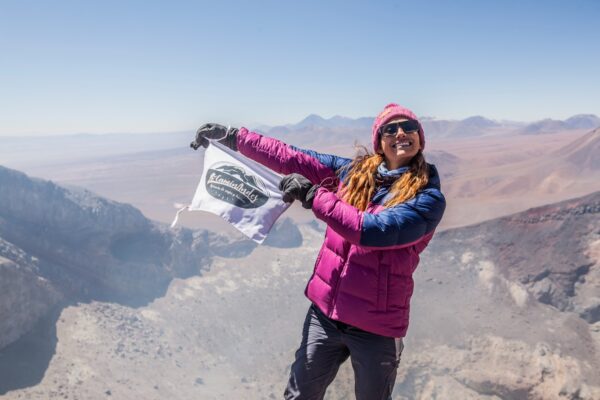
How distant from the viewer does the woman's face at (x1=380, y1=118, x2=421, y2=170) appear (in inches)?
98.3

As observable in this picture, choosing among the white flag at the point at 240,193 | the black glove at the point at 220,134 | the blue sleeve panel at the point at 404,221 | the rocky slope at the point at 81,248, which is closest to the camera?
the blue sleeve panel at the point at 404,221

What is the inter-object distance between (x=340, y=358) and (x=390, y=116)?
172cm

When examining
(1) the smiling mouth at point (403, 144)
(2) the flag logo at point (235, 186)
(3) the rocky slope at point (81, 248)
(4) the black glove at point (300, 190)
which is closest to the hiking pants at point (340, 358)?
(4) the black glove at point (300, 190)

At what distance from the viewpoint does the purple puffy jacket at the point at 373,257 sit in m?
2.15

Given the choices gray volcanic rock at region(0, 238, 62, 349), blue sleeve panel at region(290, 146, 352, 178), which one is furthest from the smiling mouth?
gray volcanic rock at region(0, 238, 62, 349)

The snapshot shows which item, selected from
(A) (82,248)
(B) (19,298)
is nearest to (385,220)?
(B) (19,298)

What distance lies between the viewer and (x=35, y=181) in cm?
3334

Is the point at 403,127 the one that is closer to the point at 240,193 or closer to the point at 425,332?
the point at 240,193

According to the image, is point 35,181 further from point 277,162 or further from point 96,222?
point 277,162

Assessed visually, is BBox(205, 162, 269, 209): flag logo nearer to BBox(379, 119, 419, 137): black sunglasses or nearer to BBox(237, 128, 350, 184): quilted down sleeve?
BBox(237, 128, 350, 184): quilted down sleeve

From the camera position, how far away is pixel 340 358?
8.87 feet

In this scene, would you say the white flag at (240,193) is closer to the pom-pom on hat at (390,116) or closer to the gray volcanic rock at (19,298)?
the pom-pom on hat at (390,116)

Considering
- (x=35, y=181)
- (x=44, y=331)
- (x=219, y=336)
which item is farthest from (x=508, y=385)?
(x=35, y=181)

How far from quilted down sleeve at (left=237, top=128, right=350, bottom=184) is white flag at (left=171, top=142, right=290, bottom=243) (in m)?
0.43
